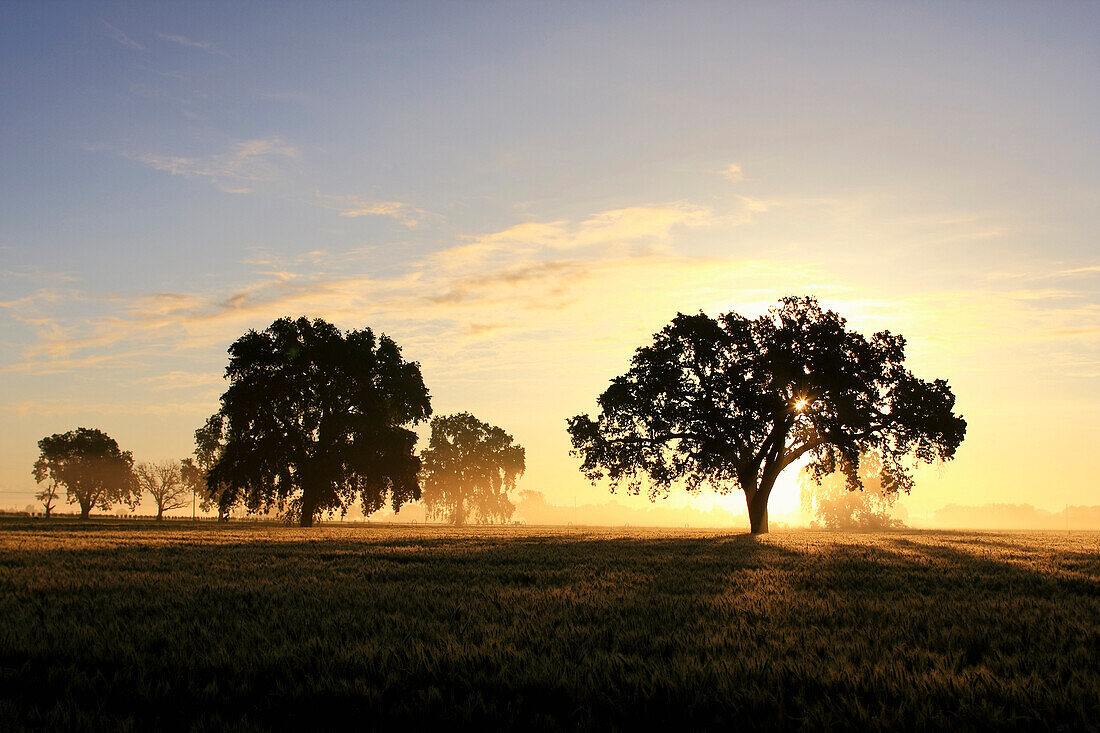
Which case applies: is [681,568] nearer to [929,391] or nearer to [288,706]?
[288,706]

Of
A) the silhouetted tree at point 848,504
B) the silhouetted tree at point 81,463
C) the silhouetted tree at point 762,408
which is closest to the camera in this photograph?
the silhouetted tree at point 762,408

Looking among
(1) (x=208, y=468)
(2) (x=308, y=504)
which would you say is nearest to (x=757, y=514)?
(2) (x=308, y=504)

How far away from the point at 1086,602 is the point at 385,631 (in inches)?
362

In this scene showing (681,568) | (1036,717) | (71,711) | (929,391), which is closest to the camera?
(1036,717)

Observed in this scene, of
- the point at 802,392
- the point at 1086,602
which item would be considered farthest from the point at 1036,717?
the point at 802,392

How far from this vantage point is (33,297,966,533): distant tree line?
36969 mm

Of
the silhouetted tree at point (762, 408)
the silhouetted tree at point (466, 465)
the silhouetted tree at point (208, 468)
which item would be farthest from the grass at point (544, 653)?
the silhouetted tree at point (466, 465)

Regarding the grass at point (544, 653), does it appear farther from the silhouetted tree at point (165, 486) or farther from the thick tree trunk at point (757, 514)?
the silhouetted tree at point (165, 486)

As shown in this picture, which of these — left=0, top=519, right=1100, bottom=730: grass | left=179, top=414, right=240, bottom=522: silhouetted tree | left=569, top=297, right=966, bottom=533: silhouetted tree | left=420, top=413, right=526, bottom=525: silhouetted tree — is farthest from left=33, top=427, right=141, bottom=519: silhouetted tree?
left=0, top=519, right=1100, bottom=730: grass

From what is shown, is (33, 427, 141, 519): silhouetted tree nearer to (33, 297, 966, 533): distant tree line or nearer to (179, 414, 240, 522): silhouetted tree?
(179, 414, 240, 522): silhouetted tree

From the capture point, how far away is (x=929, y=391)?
37.1 meters

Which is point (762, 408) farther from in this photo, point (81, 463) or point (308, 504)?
point (81, 463)

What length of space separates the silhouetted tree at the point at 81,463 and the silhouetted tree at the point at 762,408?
85.0m

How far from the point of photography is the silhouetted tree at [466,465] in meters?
95.5
